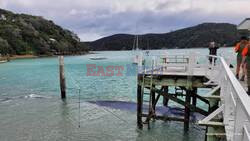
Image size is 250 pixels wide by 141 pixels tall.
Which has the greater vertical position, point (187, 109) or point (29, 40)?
point (29, 40)

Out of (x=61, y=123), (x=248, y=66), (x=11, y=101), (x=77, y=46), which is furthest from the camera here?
(x=77, y=46)

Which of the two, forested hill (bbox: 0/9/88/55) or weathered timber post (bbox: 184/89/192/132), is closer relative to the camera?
weathered timber post (bbox: 184/89/192/132)

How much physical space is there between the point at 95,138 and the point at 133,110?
16.5 feet

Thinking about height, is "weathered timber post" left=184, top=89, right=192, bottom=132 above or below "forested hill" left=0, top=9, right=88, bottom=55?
below

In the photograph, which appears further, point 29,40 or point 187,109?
point 29,40

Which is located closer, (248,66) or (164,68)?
(248,66)

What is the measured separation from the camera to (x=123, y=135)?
36.1ft

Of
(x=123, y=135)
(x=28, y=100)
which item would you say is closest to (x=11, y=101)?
(x=28, y=100)

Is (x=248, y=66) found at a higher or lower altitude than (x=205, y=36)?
lower

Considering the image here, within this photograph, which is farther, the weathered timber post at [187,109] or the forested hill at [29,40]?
the forested hill at [29,40]

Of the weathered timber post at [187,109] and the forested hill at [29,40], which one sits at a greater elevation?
the forested hill at [29,40]

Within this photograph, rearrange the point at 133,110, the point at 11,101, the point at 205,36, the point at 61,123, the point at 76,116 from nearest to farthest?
the point at 61,123, the point at 76,116, the point at 133,110, the point at 11,101, the point at 205,36

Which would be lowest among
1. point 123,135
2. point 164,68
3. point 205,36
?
point 123,135

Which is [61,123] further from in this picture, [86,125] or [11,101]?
[11,101]
